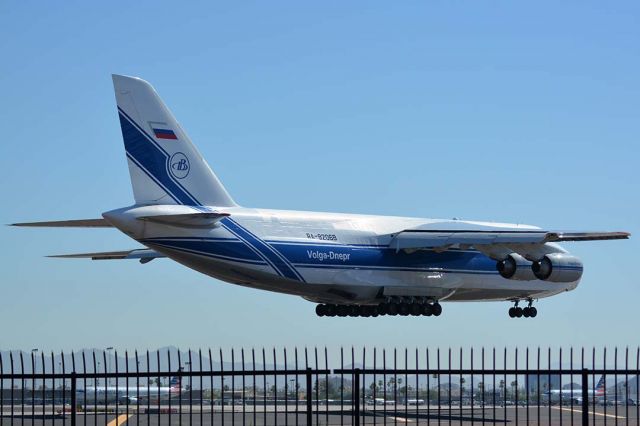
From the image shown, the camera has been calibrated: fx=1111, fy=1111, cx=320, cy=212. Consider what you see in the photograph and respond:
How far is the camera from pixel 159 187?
31.5 meters

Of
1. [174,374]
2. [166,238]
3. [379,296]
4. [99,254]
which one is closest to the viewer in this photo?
[174,374]

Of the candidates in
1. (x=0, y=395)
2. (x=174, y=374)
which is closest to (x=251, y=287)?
(x=0, y=395)

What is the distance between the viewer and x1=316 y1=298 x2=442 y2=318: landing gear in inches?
1457

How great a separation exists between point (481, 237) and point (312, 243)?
212 inches

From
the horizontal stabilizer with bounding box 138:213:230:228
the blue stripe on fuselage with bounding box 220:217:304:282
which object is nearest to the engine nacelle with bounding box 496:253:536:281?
the blue stripe on fuselage with bounding box 220:217:304:282

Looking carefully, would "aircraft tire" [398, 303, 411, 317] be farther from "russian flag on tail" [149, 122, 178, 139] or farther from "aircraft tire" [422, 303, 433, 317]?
"russian flag on tail" [149, 122, 178, 139]

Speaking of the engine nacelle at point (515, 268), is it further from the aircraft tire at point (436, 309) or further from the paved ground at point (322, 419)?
the paved ground at point (322, 419)

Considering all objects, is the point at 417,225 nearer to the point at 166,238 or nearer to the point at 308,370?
the point at 166,238

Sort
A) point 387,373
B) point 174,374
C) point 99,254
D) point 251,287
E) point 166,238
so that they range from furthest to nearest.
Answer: point 99,254 → point 251,287 → point 166,238 → point 387,373 → point 174,374

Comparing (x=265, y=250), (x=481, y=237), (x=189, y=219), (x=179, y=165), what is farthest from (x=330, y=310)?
(x=189, y=219)

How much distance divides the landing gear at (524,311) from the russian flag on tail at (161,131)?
16.6m

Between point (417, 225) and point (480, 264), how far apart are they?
267cm

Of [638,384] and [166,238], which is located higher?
[166,238]

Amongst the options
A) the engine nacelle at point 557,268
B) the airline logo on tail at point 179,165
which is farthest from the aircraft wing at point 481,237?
the airline logo on tail at point 179,165
